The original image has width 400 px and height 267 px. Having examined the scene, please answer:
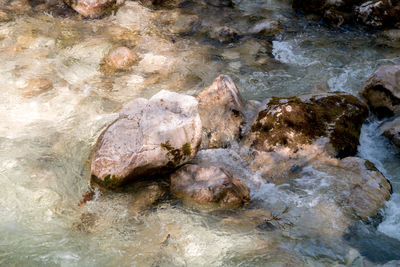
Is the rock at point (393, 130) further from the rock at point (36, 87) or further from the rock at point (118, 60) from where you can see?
the rock at point (36, 87)

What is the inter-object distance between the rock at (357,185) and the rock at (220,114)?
4.15 ft

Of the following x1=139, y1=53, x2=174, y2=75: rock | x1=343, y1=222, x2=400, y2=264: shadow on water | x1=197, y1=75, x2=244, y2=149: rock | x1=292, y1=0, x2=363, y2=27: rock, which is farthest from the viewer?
x1=292, y1=0, x2=363, y2=27: rock

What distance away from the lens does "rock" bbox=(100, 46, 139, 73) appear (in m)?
7.09

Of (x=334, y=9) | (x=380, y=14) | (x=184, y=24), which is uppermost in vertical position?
(x=380, y=14)

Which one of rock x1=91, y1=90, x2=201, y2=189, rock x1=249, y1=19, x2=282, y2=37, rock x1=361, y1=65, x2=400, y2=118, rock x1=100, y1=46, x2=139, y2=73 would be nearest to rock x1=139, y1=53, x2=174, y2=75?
rock x1=100, y1=46, x2=139, y2=73

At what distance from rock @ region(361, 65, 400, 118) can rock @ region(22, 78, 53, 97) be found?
5.30 m

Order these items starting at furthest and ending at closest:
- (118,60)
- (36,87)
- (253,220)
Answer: (118,60) < (36,87) < (253,220)

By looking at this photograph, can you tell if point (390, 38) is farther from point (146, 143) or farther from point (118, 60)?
point (146, 143)

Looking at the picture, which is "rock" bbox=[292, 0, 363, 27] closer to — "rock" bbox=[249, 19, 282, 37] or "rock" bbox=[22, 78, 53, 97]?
"rock" bbox=[249, 19, 282, 37]

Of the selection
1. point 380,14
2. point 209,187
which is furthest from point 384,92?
point 380,14

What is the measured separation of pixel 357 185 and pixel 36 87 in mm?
5255

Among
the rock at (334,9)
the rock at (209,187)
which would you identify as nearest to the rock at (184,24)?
the rock at (334,9)

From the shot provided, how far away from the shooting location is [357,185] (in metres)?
4.42

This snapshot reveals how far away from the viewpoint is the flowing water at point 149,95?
377 cm
